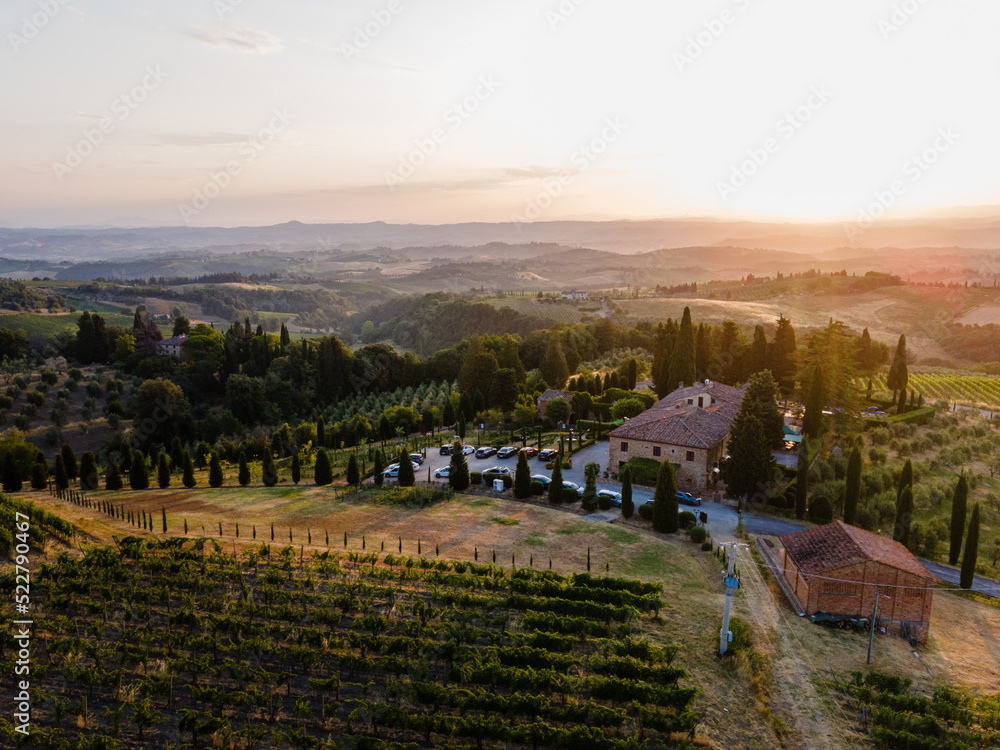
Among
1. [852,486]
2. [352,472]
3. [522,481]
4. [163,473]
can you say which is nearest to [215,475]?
[163,473]

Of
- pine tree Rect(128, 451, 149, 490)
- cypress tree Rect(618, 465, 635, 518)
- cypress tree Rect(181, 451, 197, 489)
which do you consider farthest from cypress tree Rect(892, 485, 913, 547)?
pine tree Rect(128, 451, 149, 490)

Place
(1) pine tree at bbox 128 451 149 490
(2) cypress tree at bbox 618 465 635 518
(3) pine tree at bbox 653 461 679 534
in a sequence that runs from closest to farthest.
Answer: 1. (3) pine tree at bbox 653 461 679 534
2. (2) cypress tree at bbox 618 465 635 518
3. (1) pine tree at bbox 128 451 149 490

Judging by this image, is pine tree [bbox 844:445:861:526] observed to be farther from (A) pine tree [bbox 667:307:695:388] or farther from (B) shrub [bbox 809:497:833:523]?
(A) pine tree [bbox 667:307:695:388]

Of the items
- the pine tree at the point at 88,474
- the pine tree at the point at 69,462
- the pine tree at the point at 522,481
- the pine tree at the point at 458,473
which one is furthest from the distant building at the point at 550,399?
the pine tree at the point at 69,462

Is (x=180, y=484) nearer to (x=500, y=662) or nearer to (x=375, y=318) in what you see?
(x=500, y=662)

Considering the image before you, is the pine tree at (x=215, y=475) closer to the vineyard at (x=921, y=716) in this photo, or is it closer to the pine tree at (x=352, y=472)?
the pine tree at (x=352, y=472)
